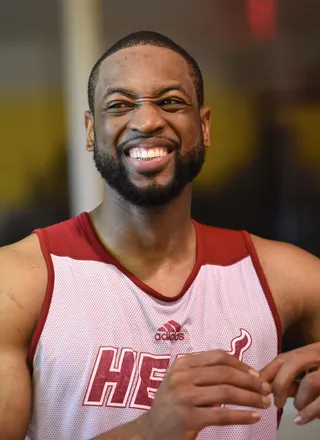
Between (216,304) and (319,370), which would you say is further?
(216,304)

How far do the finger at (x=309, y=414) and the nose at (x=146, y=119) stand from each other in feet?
1.90

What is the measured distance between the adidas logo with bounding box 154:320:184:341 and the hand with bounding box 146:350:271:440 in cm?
21

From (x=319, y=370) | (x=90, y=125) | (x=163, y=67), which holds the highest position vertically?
(x=163, y=67)

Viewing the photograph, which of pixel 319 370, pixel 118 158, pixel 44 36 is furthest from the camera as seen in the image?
pixel 44 36

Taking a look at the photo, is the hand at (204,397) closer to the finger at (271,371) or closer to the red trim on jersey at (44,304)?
the finger at (271,371)

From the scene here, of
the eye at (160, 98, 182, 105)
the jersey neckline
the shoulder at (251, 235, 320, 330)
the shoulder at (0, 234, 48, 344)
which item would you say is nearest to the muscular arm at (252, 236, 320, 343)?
the shoulder at (251, 235, 320, 330)

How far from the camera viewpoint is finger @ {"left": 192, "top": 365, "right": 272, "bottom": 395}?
2.93 ft

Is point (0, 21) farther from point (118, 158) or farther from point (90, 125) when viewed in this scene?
point (118, 158)

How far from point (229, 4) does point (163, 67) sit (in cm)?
64

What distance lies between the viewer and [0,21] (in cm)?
167

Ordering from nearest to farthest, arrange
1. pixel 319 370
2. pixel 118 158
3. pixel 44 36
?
pixel 319 370 < pixel 118 158 < pixel 44 36

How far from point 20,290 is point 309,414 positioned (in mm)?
557

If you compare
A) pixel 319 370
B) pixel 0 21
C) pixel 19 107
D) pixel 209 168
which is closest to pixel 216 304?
pixel 319 370

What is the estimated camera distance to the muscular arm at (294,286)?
1.24 meters
